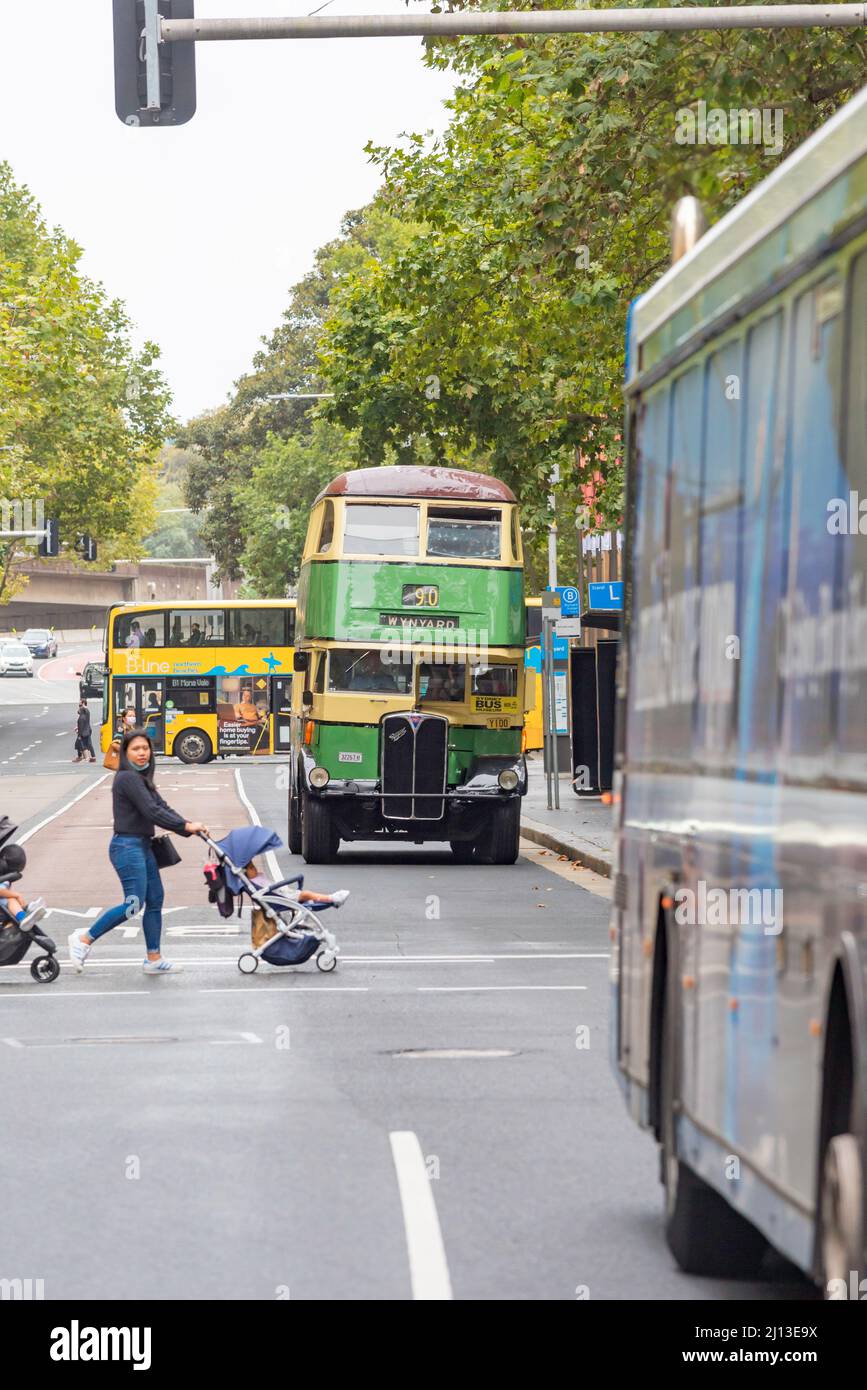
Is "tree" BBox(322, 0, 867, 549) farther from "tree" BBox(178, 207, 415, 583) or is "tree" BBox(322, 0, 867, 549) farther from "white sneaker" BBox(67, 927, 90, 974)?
"tree" BBox(178, 207, 415, 583)

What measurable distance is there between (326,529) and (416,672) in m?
2.04

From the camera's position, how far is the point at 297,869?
90.7 ft

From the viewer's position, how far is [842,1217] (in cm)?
497

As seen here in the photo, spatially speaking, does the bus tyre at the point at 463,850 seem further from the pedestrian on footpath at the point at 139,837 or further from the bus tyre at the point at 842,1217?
the bus tyre at the point at 842,1217

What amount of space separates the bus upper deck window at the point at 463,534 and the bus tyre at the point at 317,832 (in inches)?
123

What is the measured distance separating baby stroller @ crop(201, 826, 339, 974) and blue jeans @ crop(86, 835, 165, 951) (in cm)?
43

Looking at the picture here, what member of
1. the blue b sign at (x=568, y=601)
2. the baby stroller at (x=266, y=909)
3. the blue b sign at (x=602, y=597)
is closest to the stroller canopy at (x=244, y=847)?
the baby stroller at (x=266, y=909)

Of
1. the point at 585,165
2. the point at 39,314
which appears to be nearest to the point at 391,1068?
the point at 585,165

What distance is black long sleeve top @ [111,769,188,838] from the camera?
16.6m

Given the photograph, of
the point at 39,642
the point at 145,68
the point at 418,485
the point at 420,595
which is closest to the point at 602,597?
the point at 418,485

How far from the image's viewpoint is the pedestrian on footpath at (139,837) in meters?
16.6

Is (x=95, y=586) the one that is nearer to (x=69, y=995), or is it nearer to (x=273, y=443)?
(x=273, y=443)

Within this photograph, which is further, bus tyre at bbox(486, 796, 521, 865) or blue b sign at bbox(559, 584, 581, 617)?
blue b sign at bbox(559, 584, 581, 617)

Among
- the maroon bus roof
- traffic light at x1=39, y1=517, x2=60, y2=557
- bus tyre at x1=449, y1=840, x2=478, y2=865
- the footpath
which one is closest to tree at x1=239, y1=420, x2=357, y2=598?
traffic light at x1=39, y1=517, x2=60, y2=557
